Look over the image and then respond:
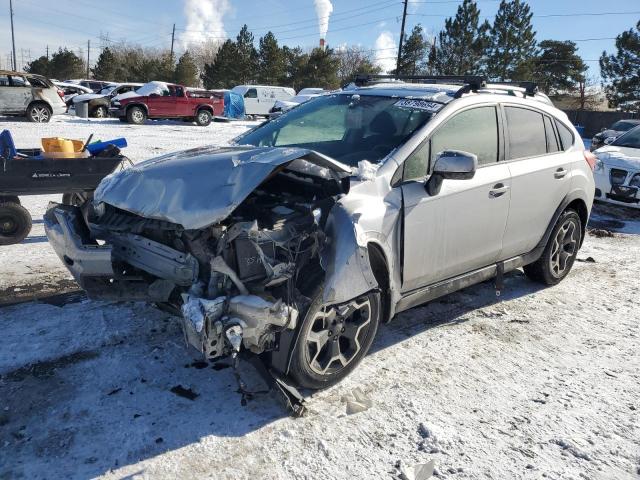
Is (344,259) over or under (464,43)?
under

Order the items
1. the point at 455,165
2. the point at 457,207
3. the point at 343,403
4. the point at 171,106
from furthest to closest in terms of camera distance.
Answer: the point at 171,106 → the point at 457,207 → the point at 455,165 → the point at 343,403

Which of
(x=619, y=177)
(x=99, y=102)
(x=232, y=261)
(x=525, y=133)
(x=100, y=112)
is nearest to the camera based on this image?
(x=232, y=261)

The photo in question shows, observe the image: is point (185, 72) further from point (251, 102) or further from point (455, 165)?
point (455, 165)

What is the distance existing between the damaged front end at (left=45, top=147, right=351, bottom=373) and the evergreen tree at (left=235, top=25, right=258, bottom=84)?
1997 inches

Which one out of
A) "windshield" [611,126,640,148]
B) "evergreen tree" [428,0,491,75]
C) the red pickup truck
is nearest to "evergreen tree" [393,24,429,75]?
"evergreen tree" [428,0,491,75]

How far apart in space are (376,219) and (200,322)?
128cm

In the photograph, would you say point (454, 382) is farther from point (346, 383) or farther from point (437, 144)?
point (437, 144)

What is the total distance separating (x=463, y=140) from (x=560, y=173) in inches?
56.6

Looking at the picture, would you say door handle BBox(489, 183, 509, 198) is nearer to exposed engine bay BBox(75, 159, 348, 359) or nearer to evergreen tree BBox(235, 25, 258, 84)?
exposed engine bay BBox(75, 159, 348, 359)

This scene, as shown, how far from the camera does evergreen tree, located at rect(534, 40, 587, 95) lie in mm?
45469

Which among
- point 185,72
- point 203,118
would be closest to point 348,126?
point 203,118

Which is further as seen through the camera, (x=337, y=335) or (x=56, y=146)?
(x=56, y=146)

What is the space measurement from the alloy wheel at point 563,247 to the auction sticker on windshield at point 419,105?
206 centimetres

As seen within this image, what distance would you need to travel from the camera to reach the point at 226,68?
51.3m
